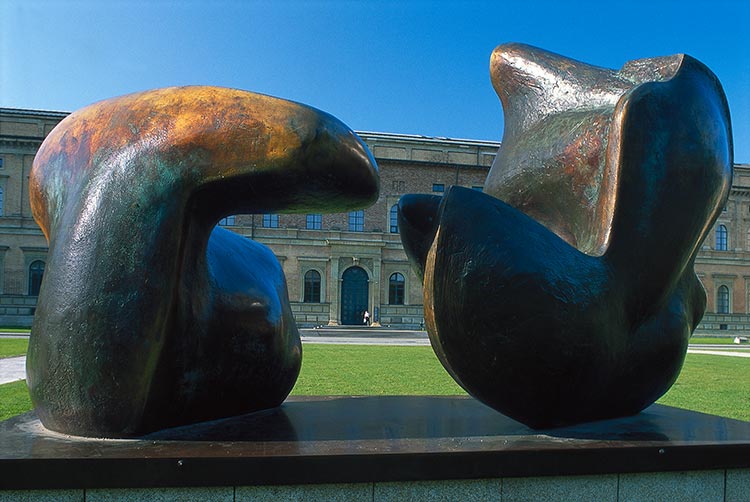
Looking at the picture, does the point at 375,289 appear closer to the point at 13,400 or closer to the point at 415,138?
the point at 415,138

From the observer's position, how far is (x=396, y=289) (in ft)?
116

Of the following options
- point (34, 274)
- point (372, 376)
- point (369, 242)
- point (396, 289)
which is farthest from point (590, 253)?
point (34, 274)

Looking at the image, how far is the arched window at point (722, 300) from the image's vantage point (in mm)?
38969

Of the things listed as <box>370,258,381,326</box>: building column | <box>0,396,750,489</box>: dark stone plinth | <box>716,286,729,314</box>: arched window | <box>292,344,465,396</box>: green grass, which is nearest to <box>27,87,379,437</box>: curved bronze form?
<box>0,396,750,489</box>: dark stone plinth

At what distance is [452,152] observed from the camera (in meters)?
35.6

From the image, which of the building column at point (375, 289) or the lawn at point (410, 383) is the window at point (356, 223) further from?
the lawn at point (410, 383)

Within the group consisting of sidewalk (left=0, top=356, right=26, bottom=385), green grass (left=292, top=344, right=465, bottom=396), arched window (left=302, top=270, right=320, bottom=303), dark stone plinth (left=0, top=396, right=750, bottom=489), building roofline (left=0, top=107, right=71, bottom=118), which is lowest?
sidewalk (left=0, top=356, right=26, bottom=385)

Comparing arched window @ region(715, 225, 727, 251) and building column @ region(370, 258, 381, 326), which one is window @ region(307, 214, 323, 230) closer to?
building column @ region(370, 258, 381, 326)

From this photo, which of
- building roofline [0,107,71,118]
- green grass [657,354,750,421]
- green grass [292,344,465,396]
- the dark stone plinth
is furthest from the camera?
building roofline [0,107,71,118]

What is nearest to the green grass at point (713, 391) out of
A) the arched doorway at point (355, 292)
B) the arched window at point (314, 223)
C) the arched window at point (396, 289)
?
the arched window at point (396, 289)

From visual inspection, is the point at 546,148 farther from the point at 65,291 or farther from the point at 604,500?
the point at 65,291

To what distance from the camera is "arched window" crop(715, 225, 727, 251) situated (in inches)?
1564

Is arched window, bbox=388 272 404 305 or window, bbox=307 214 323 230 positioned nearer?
window, bbox=307 214 323 230

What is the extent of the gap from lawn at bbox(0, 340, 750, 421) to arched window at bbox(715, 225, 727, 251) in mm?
29654
